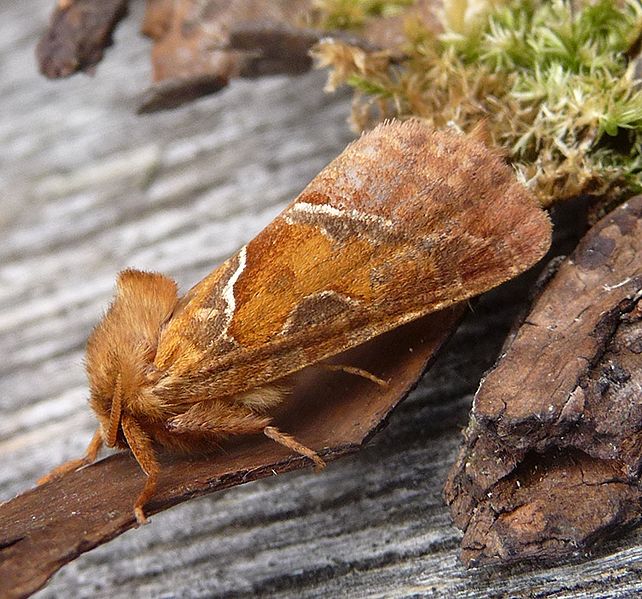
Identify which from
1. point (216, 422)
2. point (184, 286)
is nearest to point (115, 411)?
point (216, 422)

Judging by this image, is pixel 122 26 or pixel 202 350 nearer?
pixel 202 350

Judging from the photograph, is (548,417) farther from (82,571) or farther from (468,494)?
(82,571)

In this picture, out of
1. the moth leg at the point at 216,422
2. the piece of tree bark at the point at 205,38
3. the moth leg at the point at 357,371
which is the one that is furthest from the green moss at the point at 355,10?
the moth leg at the point at 216,422

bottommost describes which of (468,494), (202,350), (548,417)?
(468,494)

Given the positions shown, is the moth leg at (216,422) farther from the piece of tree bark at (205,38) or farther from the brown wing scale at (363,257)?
the piece of tree bark at (205,38)

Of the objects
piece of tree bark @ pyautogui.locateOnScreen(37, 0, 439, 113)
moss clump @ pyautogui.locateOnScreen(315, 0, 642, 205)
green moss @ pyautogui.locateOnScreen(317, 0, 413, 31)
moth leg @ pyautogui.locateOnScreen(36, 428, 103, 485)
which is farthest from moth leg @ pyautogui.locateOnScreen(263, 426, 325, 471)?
green moss @ pyautogui.locateOnScreen(317, 0, 413, 31)

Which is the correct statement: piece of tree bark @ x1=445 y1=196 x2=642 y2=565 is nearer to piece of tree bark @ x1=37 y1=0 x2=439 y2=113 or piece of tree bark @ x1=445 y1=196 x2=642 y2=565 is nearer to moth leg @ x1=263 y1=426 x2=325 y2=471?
moth leg @ x1=263 y1=426 x2=325 y2=471

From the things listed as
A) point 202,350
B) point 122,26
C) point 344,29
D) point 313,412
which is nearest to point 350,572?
point 313,412
